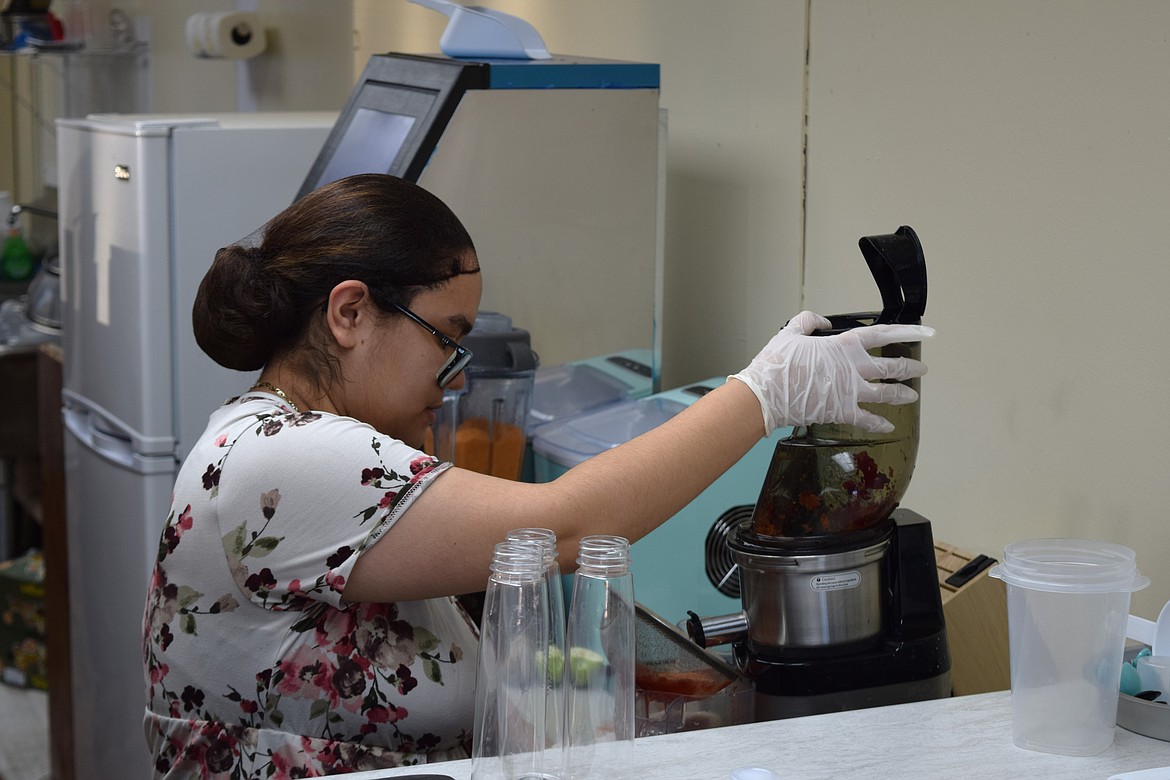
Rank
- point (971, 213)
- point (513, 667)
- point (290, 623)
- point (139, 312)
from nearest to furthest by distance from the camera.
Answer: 1. point (513, 667)
2. point (290, 623)
3. point (971, 213)
4. point (139, 312)

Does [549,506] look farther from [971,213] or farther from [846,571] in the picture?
[971,213]

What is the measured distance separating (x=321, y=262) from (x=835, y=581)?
67 cm

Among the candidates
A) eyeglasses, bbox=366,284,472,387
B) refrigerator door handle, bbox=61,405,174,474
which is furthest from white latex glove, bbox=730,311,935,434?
refrigerator door handle, bbox=61,405,174,474

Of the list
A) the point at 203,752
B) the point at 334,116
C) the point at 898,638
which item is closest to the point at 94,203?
the point at 334,116

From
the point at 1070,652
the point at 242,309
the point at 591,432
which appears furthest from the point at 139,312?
the point at 1070,652

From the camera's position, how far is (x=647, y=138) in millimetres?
2148

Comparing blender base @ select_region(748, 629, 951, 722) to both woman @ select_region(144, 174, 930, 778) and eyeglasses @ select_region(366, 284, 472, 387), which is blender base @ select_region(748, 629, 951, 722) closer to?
woman @ select_region(144, 174, 930, 778)

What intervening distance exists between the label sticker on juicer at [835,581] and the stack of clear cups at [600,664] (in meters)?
0.38

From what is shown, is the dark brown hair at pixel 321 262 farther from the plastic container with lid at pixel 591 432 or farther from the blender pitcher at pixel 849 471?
the plastic container with lid at pixel 591 432

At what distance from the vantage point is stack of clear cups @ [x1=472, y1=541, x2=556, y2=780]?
102cm

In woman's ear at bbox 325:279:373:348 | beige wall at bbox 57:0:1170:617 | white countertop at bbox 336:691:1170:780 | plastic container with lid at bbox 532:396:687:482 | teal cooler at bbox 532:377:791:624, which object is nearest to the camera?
white countertop at bbox 336:691:1170:780

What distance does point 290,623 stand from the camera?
4.34 ft

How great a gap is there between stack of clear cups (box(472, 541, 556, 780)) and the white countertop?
90mm

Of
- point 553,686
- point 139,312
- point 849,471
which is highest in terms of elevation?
point 139,312
